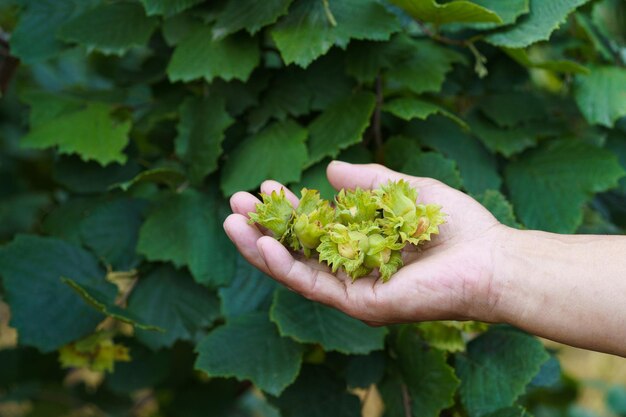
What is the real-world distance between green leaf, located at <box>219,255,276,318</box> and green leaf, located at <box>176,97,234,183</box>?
0.69ft

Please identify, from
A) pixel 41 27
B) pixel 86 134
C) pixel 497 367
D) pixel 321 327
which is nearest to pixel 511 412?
pixel 497 367

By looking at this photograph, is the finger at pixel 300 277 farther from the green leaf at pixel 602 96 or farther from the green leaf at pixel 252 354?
the green leaf at pixel 602 96

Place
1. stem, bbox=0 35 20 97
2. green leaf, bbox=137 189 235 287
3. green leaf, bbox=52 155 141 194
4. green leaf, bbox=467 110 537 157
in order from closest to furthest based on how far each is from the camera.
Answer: green leaf, bbox=137 189 235 287, green leaf, bbox=467 110 537 157, green leaf, bbox=52 155 141 194, stem, bbox=0 35 20 97

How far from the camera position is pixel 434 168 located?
1.40m

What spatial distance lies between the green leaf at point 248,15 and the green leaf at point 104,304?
56 cm

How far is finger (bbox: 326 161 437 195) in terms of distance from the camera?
4.30 feet

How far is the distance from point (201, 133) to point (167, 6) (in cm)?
27

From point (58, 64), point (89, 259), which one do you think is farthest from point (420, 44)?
point (58, 64)

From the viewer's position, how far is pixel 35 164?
2717 millimetres

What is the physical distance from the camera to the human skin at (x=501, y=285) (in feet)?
3.63

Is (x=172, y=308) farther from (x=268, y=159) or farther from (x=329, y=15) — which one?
(x=329, y=15)

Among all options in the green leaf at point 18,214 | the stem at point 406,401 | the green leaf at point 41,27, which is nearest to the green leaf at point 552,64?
the stem at point 406,401

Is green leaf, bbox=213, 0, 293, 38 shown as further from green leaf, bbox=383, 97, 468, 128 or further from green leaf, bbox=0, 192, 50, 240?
green leaf, bbox=0, 192, 50, 240

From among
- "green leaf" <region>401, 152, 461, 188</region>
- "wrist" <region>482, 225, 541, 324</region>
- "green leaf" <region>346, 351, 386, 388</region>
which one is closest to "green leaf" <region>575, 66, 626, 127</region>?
"green leaf" <region>401, 152, 461, 188</region>
